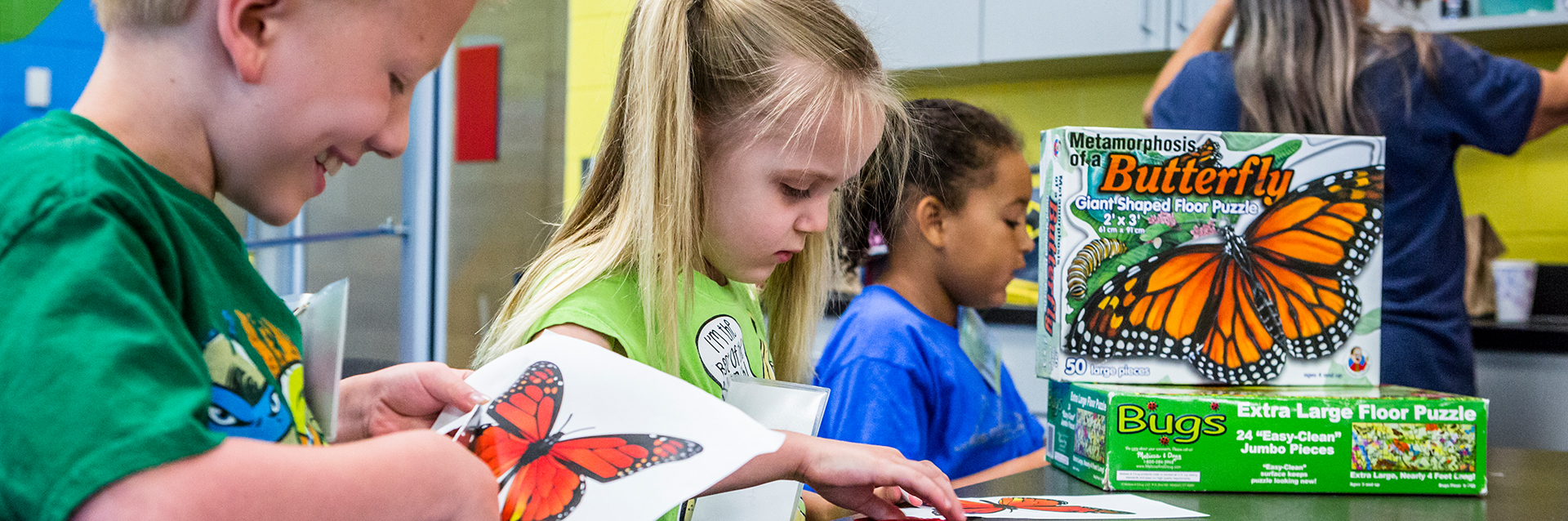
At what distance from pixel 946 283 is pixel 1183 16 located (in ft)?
5.38

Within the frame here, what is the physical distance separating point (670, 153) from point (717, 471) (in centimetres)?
33

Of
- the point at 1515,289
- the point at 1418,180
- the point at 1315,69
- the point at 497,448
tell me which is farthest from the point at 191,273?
the point at 1515,289

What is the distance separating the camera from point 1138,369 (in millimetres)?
846

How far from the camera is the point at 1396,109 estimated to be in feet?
5.22

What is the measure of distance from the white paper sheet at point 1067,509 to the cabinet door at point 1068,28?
80.1 inches

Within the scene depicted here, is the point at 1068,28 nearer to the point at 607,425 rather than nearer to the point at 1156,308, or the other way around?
the point at 1156,308

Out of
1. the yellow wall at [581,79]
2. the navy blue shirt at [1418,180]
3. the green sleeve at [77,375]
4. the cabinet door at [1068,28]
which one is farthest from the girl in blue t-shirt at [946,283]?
the yellow wall at [581,79]

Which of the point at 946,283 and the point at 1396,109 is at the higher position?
the point at 1396,109

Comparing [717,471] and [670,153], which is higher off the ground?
[670,153]

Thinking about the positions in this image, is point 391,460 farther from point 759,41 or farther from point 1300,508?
point 1300,508

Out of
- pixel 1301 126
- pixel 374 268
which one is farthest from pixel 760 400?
pixel 374 268

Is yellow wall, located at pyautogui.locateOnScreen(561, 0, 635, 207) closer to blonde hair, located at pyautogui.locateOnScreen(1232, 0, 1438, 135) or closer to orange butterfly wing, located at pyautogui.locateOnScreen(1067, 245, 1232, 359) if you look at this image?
blonde hair, located at pyautogui.locateOnScreen(1232, 0, 1438, 135)

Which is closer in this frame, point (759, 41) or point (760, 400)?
point (760, 400)

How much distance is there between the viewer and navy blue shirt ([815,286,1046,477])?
1.00 meters
